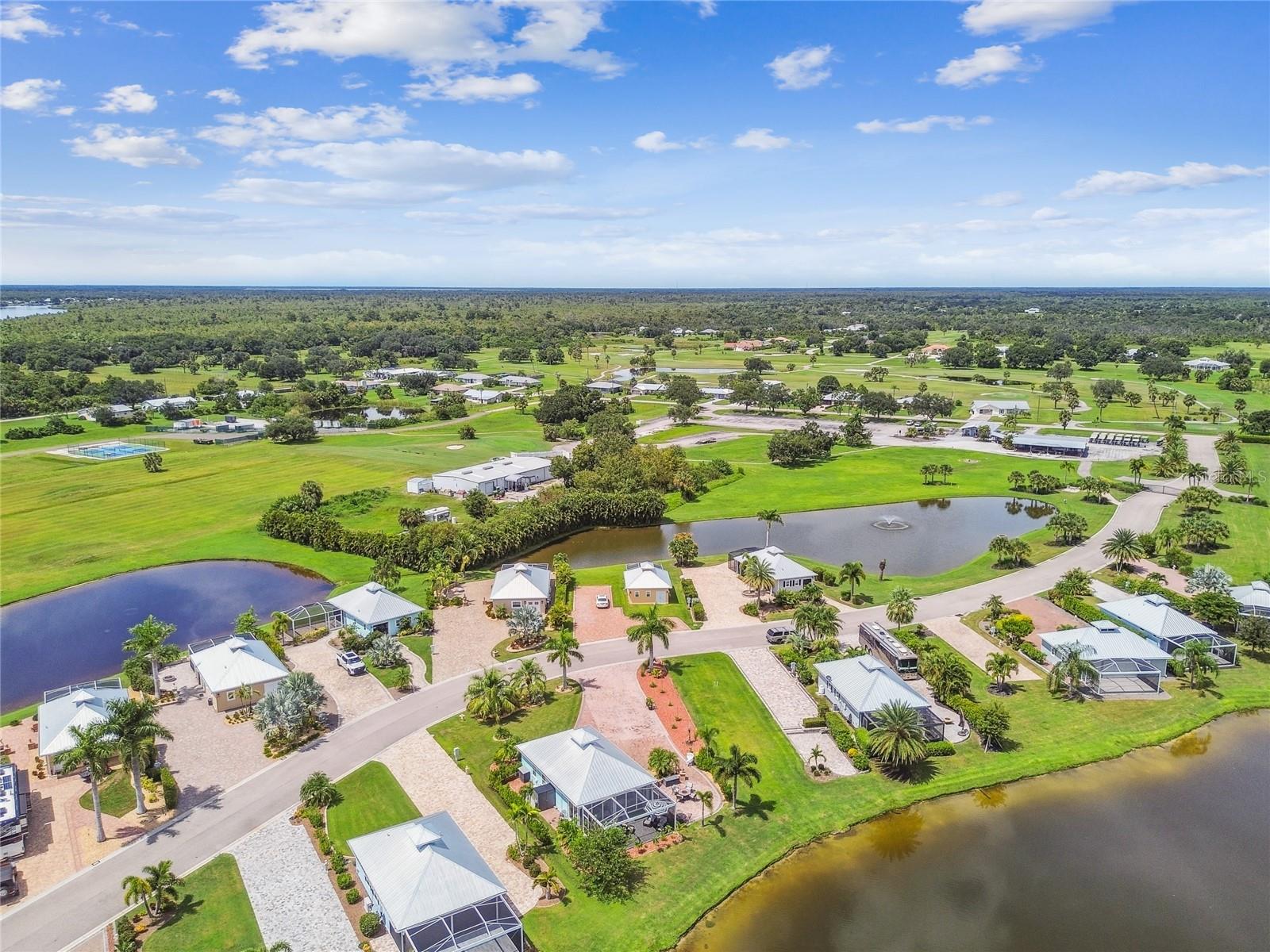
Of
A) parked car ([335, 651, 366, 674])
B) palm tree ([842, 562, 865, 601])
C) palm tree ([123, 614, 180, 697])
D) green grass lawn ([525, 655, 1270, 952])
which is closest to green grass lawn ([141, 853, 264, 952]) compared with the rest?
green grass lawn ([525, 655, 1270, 952])

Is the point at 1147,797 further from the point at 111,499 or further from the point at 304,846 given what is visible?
the point at 111,499

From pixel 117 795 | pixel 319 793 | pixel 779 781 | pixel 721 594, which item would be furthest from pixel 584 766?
pixel 721 594

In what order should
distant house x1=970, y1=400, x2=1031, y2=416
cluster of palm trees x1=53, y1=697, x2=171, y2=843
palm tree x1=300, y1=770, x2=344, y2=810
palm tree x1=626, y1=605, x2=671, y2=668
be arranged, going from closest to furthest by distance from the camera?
cluster of palm trees x1=53, y1=697, x2=171, y2=843, palm tree x1=300, y1=770, x2=344, y2=810, palm tree x1=626, y1=605, x2=671, y2=668, distant house x1=970, y1=400, x2=1031, y2=416

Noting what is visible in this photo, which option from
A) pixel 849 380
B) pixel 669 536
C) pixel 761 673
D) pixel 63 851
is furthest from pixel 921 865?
pixel 849 380

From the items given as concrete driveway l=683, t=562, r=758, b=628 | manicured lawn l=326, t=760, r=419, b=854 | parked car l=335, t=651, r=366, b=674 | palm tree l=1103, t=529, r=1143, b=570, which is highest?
palm tree l=1103, t=529, r=1143, b=570

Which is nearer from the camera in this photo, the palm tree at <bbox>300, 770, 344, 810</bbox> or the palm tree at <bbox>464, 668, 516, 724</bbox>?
the palm tree at <bbox>300, 770, 344, 810</bbox>

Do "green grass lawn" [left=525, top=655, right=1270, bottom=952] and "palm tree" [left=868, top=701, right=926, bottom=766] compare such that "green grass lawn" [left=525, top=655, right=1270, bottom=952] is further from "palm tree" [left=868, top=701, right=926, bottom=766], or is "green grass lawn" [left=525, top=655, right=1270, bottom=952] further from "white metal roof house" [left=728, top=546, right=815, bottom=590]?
"white metal roof house" [left=728, top=546, right=815, bottom=590]

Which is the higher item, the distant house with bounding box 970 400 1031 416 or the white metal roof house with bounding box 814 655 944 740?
the distant house with bounding box 970 400 1031 416
